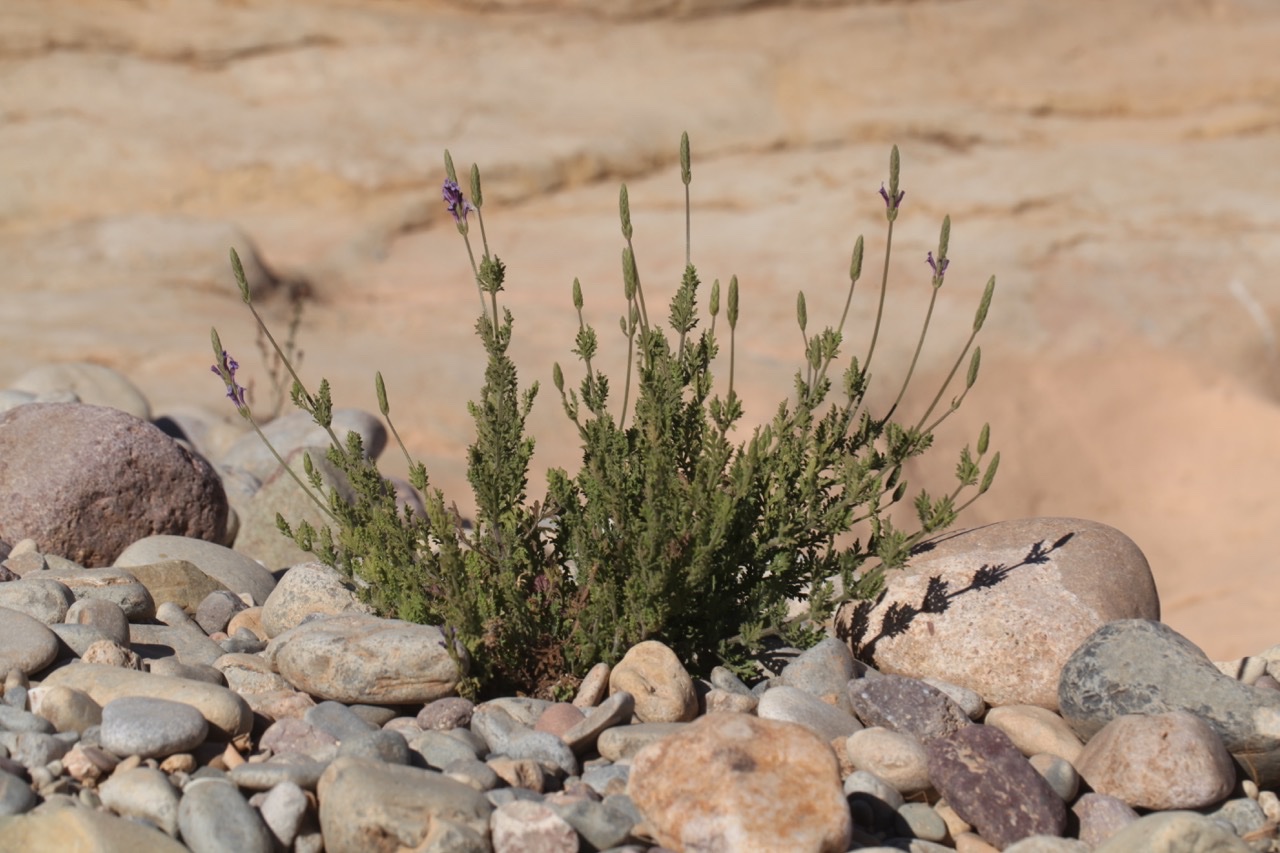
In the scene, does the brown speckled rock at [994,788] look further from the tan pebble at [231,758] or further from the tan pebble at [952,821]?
the tan pebble at [231,758]

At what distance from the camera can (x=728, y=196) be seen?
485 inches

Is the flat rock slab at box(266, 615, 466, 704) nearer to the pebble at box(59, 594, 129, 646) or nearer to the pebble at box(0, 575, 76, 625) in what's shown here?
the pebble at box(59, 594, 129, 646)

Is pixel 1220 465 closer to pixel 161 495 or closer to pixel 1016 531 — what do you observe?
pixel 1016 531

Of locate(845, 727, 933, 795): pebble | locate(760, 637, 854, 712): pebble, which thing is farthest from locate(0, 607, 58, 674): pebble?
locate(845, 727, 933, 795): pebble

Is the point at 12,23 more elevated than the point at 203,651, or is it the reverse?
the point at 12,23

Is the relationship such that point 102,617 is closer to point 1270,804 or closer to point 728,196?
point 1270,804

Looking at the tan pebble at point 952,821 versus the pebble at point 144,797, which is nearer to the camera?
the pebble at point 144,797

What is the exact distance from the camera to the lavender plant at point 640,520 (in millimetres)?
3684

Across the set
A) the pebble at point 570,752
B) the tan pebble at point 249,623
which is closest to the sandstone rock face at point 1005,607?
the pebble at point 570,752

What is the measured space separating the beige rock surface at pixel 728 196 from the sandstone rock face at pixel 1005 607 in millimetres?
5473

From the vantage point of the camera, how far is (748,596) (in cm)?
413

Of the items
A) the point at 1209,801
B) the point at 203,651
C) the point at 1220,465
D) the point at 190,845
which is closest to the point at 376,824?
the point at 190,845

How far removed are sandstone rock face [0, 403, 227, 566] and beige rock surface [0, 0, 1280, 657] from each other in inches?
170

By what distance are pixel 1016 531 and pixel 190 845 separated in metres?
2.84
